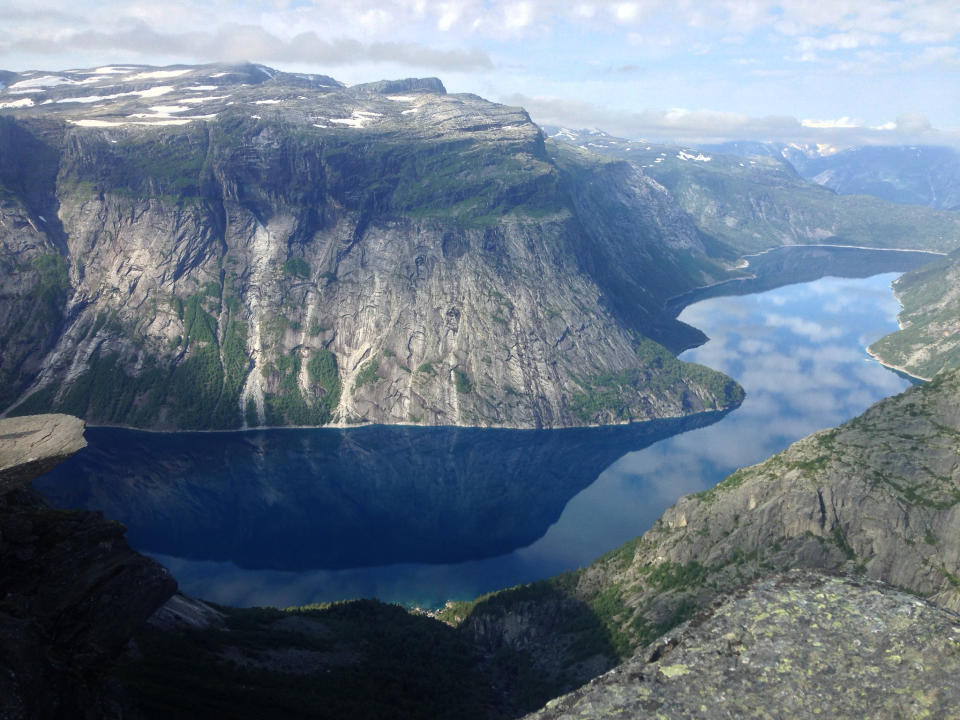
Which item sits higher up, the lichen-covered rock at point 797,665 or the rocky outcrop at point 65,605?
the lichen-covered rock at point 797,665

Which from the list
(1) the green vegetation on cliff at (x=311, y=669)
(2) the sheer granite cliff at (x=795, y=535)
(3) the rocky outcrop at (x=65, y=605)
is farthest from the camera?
(2) the sheer granite cliff at (x=795, y=535)

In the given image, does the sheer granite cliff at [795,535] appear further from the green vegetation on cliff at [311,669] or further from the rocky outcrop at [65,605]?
the rocky outcrop at [65,605]

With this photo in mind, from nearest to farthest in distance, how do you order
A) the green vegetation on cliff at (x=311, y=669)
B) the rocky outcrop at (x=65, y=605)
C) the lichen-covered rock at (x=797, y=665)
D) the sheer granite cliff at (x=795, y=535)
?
the lichen-covered rock at (x=797, y=665) < the rocky outcrop at (x=65, y=605) < the green vegetation on cliff at (x=311, y=669) < the sheer granite cliff at (x=795, y=535)

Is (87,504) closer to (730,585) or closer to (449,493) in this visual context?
(449,493)

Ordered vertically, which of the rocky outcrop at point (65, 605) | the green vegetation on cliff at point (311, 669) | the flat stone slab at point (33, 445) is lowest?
the green vegetation on cliff at point (311, 669)

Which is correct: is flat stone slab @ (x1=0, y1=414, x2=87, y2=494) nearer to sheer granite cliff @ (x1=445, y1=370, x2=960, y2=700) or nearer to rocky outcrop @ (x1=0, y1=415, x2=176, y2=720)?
rocky outcrop @ (x1=0, y1=415, x2=176, y2=720)

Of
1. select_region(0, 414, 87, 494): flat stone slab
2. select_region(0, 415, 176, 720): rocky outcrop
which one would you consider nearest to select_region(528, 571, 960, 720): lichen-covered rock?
select_region(0, 415, 176, 720): rocky outcrop

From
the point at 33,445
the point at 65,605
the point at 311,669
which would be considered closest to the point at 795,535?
the point at 311,669

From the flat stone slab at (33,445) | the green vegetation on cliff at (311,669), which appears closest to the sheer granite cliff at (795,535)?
the green vegetation on cliff at (311,669)
